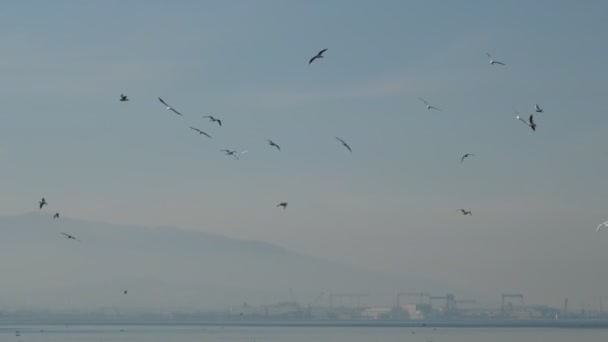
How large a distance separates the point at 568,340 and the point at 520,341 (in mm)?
4900

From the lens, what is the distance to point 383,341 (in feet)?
380

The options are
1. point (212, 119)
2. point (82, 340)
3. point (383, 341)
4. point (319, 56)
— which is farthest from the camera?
point (82, 340)

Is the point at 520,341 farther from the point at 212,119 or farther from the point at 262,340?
the point at 212,119

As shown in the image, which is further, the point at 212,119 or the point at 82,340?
the point at 82,340

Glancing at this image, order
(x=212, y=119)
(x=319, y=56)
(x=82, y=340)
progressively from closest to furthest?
(x=319, y=56) → (x=212, y=119) → (x=82, y=340)

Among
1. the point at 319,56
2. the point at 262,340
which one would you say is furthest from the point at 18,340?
the point at 319,56

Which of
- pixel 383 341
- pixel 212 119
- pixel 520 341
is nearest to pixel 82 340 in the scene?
pixel 383 341

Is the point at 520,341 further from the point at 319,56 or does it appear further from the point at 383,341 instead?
the point at 319,56

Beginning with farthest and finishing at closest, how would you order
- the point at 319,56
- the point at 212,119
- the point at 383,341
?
the point at 383,341, the point at 212,119, the point at 319,56

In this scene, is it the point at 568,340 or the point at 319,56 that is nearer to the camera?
the point at 319,56

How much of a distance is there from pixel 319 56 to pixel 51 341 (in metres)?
79.2

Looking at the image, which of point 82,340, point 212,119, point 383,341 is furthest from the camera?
point 82,340

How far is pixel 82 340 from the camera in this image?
124 metres

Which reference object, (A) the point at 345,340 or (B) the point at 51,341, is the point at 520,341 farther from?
(B) the point at 51,341
